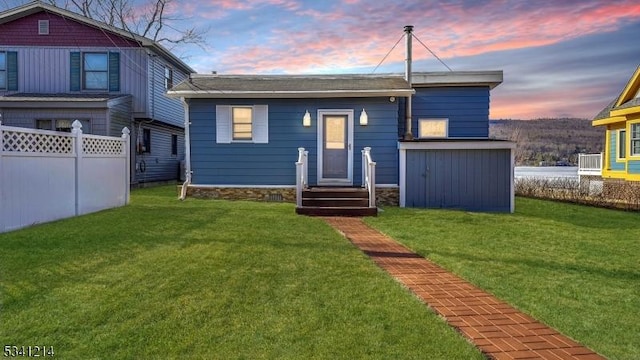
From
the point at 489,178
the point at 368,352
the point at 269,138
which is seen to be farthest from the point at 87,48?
the point at 368,352

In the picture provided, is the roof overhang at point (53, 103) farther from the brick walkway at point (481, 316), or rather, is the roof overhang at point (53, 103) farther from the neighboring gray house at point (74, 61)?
the brick walkway at point (481, 316)

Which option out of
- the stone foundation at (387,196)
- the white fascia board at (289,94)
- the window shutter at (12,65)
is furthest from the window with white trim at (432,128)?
the window shutter at (12,65)

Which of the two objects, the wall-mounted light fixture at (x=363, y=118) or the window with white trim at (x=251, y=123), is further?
the window with white trim at (x=251, y=123)

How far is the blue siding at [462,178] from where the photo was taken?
1103cm

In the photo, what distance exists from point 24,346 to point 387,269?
3.60 m

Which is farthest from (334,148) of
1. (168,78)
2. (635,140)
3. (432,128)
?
(635,140)

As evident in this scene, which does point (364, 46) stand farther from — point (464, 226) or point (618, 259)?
point (618, 259)

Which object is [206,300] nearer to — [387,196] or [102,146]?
[102,146]

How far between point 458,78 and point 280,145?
240 inches

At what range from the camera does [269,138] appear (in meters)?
12.5

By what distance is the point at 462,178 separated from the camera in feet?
36.6

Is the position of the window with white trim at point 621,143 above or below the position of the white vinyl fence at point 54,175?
above

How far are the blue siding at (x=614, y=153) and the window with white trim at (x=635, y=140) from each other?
2.27m

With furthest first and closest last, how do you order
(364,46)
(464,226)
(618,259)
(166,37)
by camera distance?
(166,37) → (364,46) → (464,226) → (618,259)
